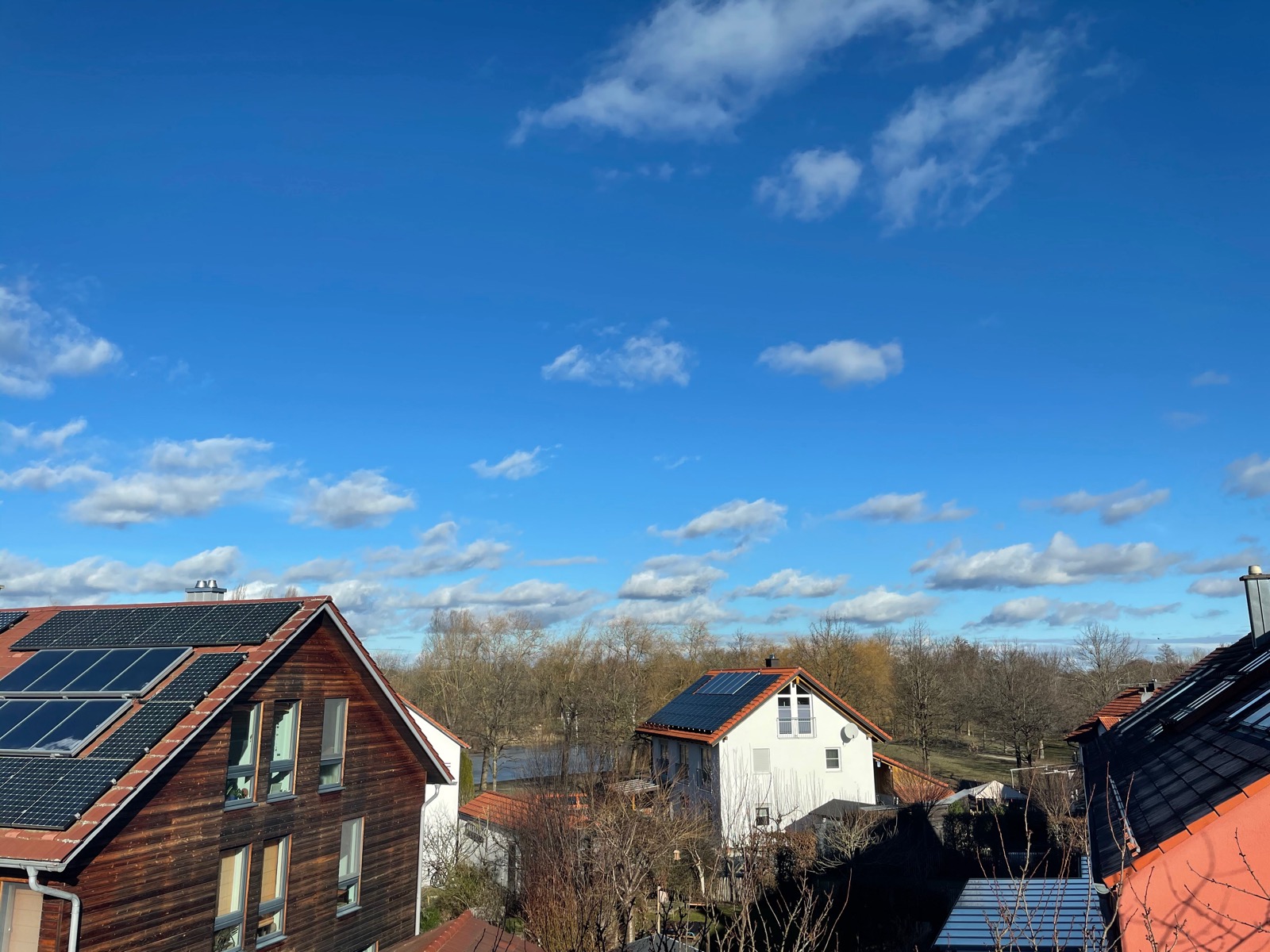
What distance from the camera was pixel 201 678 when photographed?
45.5 feet

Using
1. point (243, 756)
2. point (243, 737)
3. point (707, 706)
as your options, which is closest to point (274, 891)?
point (243, 756)

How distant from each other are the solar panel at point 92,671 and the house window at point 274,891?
346 centimetres

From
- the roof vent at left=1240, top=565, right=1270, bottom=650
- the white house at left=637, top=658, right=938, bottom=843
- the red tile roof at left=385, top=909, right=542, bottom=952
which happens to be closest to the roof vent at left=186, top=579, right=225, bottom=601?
the red tile roof at left=385, top=909, right=542, bottom=952

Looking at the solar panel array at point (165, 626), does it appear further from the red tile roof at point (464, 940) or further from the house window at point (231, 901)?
the red tile roof at point (464, 940)

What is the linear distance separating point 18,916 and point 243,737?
3.84m

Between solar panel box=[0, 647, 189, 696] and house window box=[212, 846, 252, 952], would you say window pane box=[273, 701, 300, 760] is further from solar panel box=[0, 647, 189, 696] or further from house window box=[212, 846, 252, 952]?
solar panel box=[0, 647, 189, 696]

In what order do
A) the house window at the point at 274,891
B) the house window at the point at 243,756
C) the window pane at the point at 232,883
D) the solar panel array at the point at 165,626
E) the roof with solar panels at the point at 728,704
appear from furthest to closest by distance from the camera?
the roof with solar panels at the point at 728,704 → the solar panel array at the point at 165,626 → the house window at the point at 274,891 → the house window at the point at 243,756 → the window pane at the point at 232,883

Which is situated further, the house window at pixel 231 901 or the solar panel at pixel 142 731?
the house window at pixel 231 901

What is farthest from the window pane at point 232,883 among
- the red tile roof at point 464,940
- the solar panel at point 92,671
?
the red tile roof at point 464,940

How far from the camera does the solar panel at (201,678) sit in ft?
44.2

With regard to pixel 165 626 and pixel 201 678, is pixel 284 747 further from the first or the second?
pixel 165 626

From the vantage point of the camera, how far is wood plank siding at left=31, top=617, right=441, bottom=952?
1171 centimetres

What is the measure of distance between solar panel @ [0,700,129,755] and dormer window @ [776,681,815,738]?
2507cm

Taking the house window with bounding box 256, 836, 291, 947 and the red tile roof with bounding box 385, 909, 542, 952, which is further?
the red tile roof with bounding box 385, 909, 542, 952
